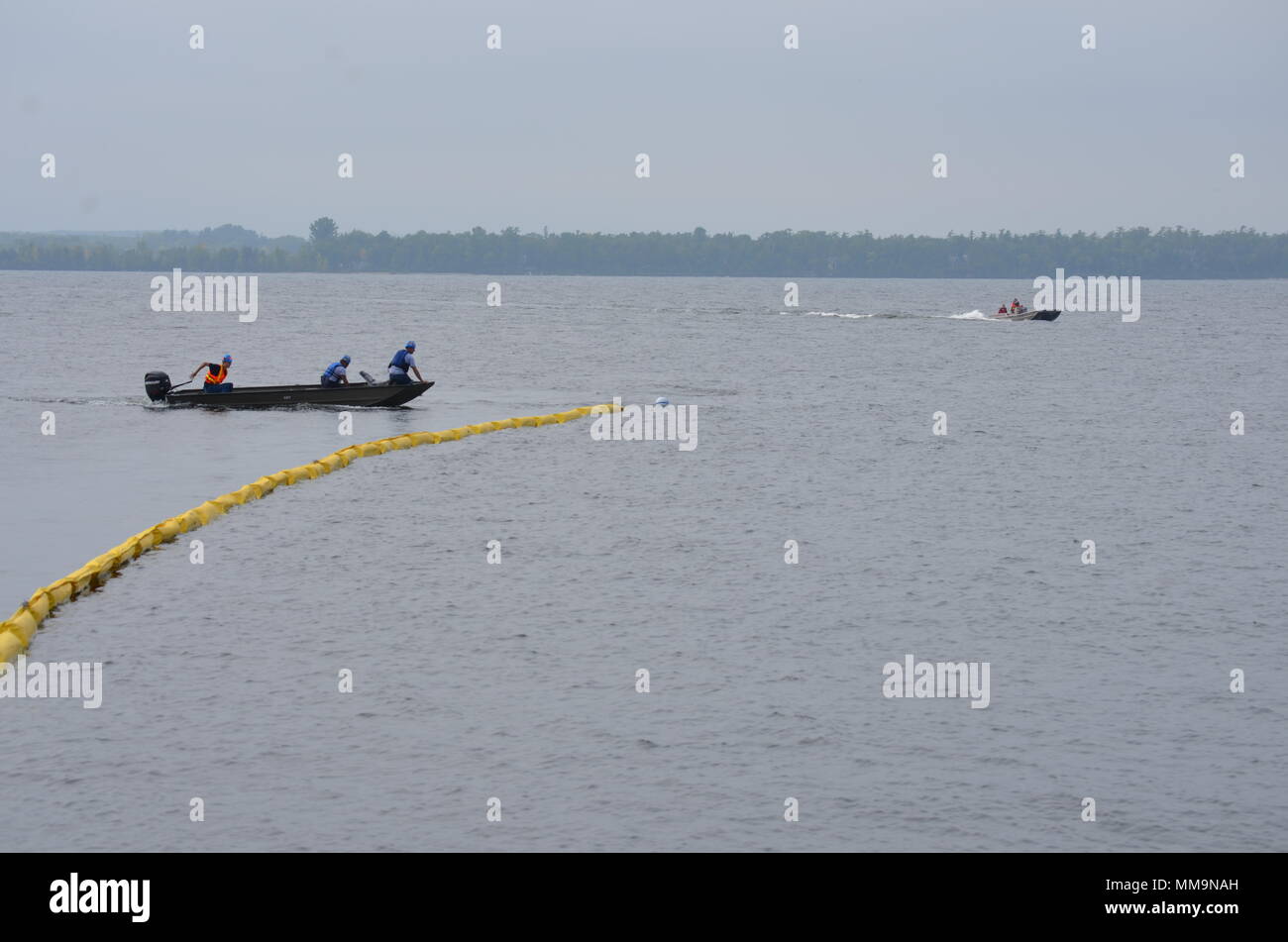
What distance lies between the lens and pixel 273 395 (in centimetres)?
5200

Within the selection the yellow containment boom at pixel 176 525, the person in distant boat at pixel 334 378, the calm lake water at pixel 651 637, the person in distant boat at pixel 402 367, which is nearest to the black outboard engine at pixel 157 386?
the calm lake water at pixel 651 637

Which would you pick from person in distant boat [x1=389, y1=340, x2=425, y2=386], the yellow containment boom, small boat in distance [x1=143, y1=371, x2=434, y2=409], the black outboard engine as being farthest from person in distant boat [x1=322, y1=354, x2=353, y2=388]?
the black outboard engine

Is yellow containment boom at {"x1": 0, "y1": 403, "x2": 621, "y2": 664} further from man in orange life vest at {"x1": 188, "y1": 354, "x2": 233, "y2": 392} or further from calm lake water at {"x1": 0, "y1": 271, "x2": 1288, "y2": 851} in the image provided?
man in orange life vest at {"x1": 188, "y1": 354, "x2": 233, "y2": 392}

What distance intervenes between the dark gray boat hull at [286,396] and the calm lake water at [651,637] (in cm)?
54

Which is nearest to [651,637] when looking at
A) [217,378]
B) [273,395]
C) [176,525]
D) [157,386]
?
[176,525]

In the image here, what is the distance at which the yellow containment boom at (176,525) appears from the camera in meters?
23.2

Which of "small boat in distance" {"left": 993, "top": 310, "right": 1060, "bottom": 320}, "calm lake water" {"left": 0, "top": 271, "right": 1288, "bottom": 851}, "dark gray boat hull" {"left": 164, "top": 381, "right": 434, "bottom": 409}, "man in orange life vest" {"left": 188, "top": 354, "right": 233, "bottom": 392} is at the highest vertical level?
"small boat in distance" {"left": 993, "top": 310, "right": 1060, "bottom": 320}

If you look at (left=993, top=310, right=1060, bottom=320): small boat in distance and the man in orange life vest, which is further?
(left=993, top=310, right=1060, bottom=320): small boat in distance

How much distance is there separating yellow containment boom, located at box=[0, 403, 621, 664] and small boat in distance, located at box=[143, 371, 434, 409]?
3.72m

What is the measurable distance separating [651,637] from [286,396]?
30.5m

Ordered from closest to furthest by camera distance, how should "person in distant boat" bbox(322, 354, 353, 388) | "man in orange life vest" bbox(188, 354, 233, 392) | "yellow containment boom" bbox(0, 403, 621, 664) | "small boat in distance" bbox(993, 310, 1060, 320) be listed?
1. "yellow containment boom" bbox(0, 403, 621, 664)
2. "man in orange life vest" bbox(188, 354, 233, 392)
3. "person in distant boat" bbox(322, 354, 353, 388)
4. "small boat in distance" bbox(993, 310, 1060, 320)

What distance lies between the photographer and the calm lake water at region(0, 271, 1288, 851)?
17266 millimetres

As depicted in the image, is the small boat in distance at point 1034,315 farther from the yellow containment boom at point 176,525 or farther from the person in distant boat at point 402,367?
the person in distant boat at point 402,367
